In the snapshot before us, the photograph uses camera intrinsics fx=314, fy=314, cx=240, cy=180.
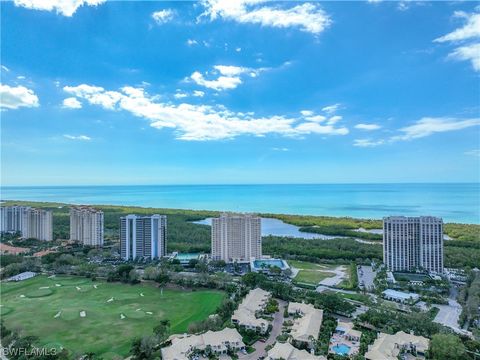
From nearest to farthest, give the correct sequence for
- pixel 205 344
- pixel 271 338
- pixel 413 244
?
pixel 205 344, pixel 271 338, pixel 413 244

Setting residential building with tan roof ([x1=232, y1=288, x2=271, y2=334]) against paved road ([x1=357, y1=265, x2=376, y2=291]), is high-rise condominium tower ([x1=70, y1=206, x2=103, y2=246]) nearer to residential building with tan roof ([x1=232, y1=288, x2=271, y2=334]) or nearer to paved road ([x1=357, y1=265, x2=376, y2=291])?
residential building with tan roof ([x1=232, y1=288, x2=271, y2=334])

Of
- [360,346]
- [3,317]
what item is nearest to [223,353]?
[360,346]

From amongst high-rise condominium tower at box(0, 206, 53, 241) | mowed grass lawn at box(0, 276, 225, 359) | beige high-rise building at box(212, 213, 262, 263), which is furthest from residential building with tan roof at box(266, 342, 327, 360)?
high-rise condominium tower at box(0, 206, 53, 241)

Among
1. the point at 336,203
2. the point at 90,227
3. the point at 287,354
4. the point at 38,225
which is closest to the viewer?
the point at 287,354

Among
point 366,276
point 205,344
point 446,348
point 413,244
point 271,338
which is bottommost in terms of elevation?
point 366,276

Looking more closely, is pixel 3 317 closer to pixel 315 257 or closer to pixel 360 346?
pixel 360 346

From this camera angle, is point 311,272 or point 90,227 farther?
point 90,227

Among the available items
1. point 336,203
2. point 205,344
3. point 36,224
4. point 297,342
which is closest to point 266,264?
point 297,342

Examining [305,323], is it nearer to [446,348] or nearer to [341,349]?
[341,349]
